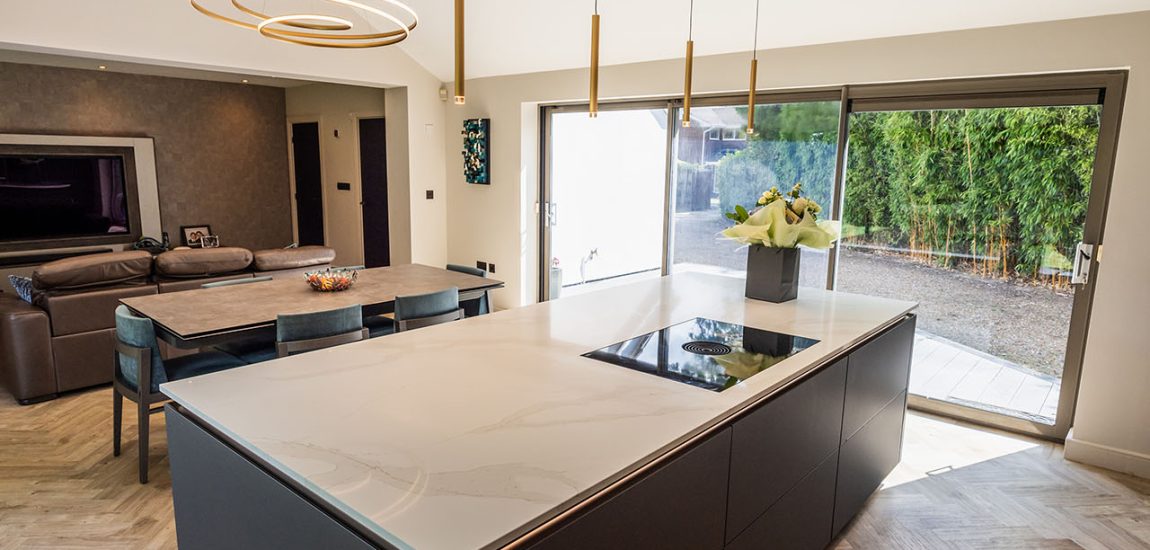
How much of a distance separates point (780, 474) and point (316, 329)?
207cm

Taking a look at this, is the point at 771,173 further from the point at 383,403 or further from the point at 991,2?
the point at 383,403

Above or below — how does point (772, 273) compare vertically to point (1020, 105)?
below

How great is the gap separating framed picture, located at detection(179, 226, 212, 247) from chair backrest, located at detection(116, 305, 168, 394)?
5181mm

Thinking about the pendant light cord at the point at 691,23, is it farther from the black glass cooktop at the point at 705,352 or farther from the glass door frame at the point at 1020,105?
the black glass cooktop at the point at 705,352

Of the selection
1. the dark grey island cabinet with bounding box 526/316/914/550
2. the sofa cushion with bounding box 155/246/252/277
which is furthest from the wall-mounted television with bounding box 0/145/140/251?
the dark grey island cabinet with bounding box 526/316/914/550

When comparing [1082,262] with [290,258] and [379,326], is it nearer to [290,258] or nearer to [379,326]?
[379,326]

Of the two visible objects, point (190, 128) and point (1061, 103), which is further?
point (190, 128)

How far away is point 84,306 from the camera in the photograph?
3.82m

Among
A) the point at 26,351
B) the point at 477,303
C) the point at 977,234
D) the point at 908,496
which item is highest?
the point at 977,234

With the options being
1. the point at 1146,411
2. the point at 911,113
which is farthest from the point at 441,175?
the point at 1146,411

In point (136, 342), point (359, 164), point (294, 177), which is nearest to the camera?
point (136, 342)

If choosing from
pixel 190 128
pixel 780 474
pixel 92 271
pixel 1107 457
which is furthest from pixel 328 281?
pixel 190 128

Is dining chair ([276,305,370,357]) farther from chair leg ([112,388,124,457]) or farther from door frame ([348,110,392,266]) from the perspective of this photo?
door frame ([348,110,392,266])

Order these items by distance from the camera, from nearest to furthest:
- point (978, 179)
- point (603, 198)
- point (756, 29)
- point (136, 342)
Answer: point (136, 342) < point (978, 179) < point (756, 29) < point (603, 198)
